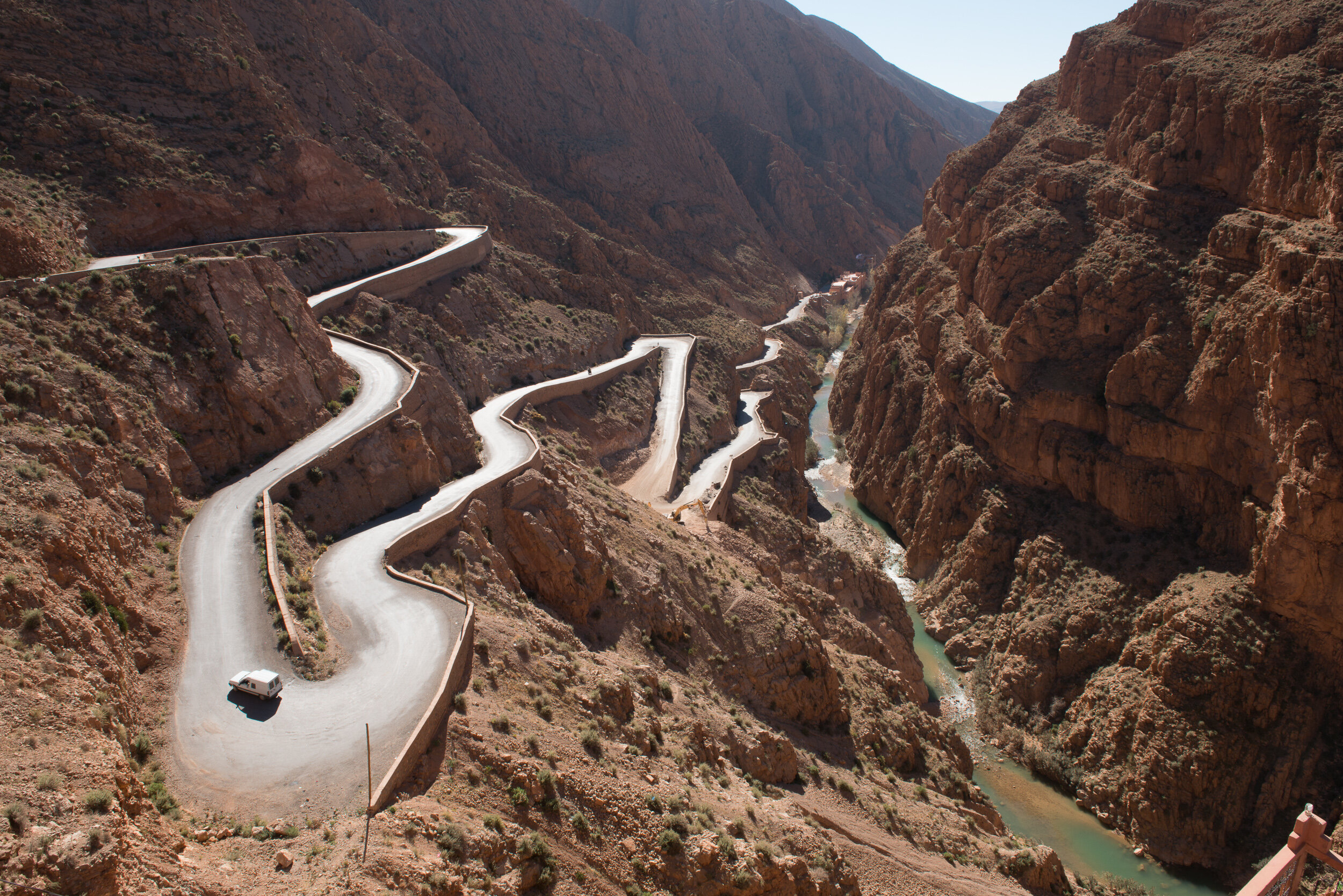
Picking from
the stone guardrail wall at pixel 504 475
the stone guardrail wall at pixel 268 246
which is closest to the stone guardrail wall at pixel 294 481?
the stone guardrail wall at pixel 504 475

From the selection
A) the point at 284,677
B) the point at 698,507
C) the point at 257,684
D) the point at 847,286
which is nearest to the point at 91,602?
the point at 257,684

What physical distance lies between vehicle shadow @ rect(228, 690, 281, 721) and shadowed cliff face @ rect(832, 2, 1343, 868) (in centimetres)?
3050

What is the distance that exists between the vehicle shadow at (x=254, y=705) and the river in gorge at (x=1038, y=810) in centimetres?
2718

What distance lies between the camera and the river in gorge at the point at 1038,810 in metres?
28.7

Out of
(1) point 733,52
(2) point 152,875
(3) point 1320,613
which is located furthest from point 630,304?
(1) point 733,52

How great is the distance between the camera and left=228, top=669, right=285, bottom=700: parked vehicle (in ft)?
50.0

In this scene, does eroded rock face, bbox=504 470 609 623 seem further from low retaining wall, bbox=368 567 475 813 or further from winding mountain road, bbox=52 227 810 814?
low retaining wall, bbox=368 567 475 813

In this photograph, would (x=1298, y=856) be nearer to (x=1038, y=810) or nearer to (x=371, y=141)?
(x=1038, y=810)

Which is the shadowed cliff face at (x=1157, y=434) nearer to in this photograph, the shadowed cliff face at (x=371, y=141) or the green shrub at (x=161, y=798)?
the shadowed cliff face at (x=371, y=141)

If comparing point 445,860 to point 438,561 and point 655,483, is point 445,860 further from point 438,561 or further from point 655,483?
point 655,483

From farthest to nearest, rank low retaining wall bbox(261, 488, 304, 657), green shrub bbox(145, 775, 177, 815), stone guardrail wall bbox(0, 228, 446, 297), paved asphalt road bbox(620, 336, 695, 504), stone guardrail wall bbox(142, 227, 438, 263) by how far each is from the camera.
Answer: paved asphalt road bbox(620, 336, 695, 504) → stone guardrail wall bbox(142, 227, 438, 263) → stone guardrail wall bbox(0, 228, 446, 297) → low retaining wall bbox(261, 488, 304, 657) → green shrub bbox(145, 775, 177, 815)

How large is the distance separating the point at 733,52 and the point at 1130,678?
Answer: 145 m

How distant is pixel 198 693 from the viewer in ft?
49.9

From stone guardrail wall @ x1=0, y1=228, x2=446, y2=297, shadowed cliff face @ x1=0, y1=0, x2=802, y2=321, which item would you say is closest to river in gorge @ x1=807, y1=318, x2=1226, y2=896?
shadowed cliff face @ x1=0, y1=0, x2=802, y2=321
